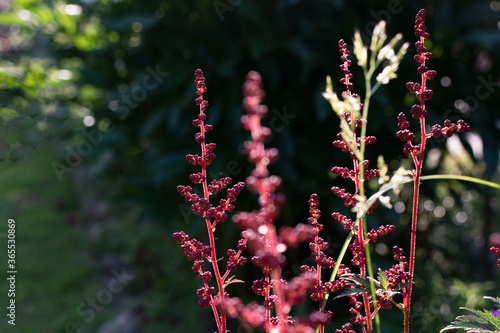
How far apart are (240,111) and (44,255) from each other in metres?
2.82

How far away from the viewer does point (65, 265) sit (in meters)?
4.46

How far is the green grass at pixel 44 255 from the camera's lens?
378cm

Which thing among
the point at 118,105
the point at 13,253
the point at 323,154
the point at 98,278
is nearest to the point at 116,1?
the point at 118,105

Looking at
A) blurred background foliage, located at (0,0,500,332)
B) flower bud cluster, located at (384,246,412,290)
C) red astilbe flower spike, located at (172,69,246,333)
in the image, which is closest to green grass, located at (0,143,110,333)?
blurred background foliage, located at (0,0,500,332)

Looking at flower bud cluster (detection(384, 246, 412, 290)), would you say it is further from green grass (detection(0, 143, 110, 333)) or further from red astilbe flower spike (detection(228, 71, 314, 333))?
green grass (detection(0, 143, 110, 333))

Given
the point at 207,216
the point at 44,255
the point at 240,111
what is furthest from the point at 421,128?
the point at 44,255

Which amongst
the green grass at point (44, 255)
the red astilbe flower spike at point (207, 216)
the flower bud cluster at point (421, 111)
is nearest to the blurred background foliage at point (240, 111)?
the green grass at point (44, 255)

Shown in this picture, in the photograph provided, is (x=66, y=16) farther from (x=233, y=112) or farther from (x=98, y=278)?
(x=98, y=278)

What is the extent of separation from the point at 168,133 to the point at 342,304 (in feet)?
4.83

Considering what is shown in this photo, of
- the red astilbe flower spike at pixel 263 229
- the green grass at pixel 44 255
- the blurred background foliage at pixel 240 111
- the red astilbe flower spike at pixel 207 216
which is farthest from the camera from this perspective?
the green grass at pixel 44 255

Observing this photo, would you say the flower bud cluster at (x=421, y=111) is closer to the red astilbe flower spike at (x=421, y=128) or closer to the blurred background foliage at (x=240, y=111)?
the red astilbe flower spike at (x=421, y=128)

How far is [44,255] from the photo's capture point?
461 cm

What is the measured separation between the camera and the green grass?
3.78 meters

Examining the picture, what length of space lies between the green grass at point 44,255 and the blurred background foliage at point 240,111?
0.09ft
